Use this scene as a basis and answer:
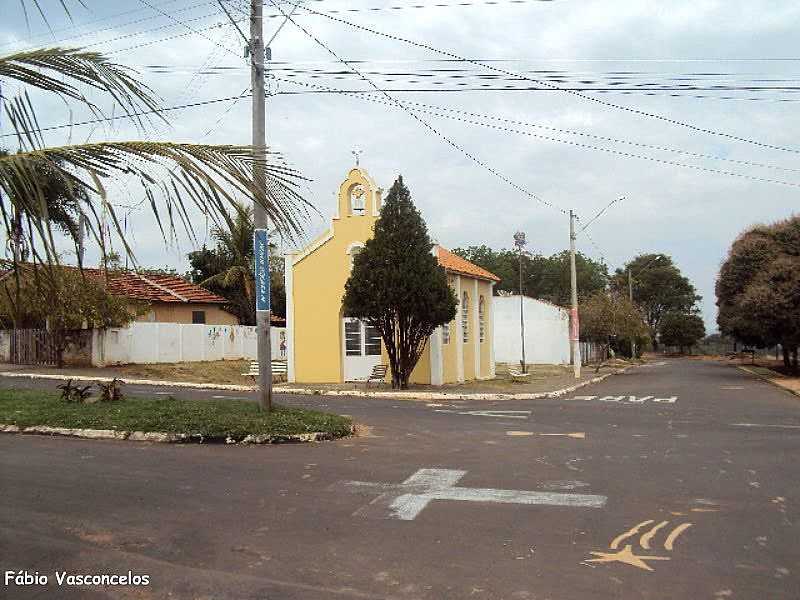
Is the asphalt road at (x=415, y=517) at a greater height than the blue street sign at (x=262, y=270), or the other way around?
the blue street sign at (x=262, y=270)

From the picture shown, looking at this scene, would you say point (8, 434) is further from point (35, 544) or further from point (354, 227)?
point (354, 227)

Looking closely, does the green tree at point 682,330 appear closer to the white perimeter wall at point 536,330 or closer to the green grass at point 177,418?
the white perimeter wall at point 536,330

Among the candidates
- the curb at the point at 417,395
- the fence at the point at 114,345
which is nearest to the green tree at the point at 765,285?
the curb at the point at 417,395

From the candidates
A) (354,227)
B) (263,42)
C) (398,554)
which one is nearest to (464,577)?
(398,554)

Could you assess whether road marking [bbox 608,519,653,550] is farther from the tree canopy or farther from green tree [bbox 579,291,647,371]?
the tree canopy

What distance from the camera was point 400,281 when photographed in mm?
24500

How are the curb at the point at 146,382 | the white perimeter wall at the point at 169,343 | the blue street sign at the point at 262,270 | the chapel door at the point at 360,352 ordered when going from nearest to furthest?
the blue street sign at the point at 262,270 → the curb at the point at 146,382 → the chapel door at the point at 360,352 → the white perimeter wall at the point at 169,343

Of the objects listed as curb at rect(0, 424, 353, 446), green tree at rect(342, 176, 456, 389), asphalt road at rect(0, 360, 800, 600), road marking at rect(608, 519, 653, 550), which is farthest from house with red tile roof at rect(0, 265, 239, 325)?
road marking at rect(608, 519, 653, 550)

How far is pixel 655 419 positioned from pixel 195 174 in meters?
13.9

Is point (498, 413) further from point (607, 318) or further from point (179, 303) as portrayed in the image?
point (607, 318)

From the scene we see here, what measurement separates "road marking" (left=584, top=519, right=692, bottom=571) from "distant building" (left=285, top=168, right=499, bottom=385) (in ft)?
69.0

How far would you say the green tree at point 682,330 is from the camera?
86500 mm

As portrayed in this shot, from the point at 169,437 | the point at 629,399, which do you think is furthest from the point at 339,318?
the point at 169,437

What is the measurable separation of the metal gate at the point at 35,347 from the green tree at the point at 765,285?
29803 millimetres
